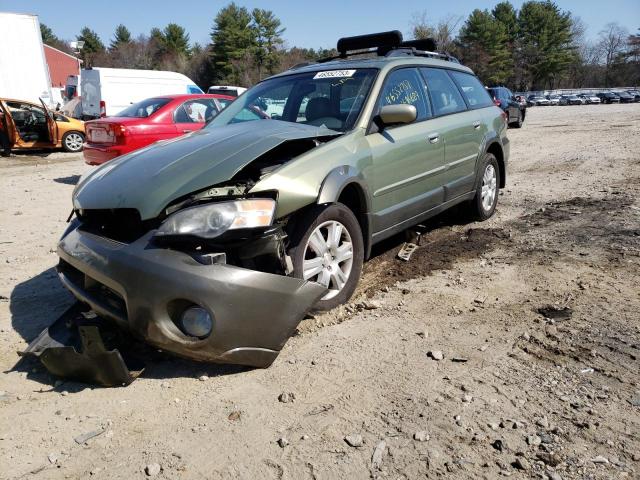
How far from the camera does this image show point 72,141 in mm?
15047

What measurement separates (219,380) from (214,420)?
1.09 ft

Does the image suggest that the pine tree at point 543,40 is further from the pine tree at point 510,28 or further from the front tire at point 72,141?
the front tire at point 72,141

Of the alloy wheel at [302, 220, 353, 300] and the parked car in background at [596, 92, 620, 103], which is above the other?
the parked car in background at [596, 92, 620, 103]

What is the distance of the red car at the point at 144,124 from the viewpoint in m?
8.39

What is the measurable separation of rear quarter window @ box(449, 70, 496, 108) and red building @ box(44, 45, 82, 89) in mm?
69183

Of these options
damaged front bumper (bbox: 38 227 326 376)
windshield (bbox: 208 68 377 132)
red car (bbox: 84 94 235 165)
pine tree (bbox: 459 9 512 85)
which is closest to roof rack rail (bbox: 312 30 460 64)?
windshield (bbox: 208 68 377 132)

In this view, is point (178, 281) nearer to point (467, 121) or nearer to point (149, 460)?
point (149, 460)

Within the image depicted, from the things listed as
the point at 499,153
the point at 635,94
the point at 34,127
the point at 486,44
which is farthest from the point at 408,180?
the point at 486,44

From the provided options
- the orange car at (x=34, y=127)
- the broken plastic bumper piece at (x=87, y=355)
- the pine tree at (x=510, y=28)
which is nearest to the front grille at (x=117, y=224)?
the broken plastic bumper piece at (x=87, y=355)

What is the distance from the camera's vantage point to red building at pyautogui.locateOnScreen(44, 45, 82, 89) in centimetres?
6481

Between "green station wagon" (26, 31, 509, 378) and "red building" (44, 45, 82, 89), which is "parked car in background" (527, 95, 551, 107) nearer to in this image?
"red building" (44, 45, 82, 89)

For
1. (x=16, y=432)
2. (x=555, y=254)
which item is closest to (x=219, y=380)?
(x=16, y=432)

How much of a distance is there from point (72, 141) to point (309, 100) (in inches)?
516

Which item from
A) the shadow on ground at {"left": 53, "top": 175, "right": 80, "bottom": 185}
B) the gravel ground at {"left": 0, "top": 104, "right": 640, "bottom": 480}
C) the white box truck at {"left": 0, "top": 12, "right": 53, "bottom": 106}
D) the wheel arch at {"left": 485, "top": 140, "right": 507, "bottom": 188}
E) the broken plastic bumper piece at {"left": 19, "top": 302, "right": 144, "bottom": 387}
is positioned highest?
the white box truck at {"left": 0, "top": 12, "right": 53, "bottom": 106}
